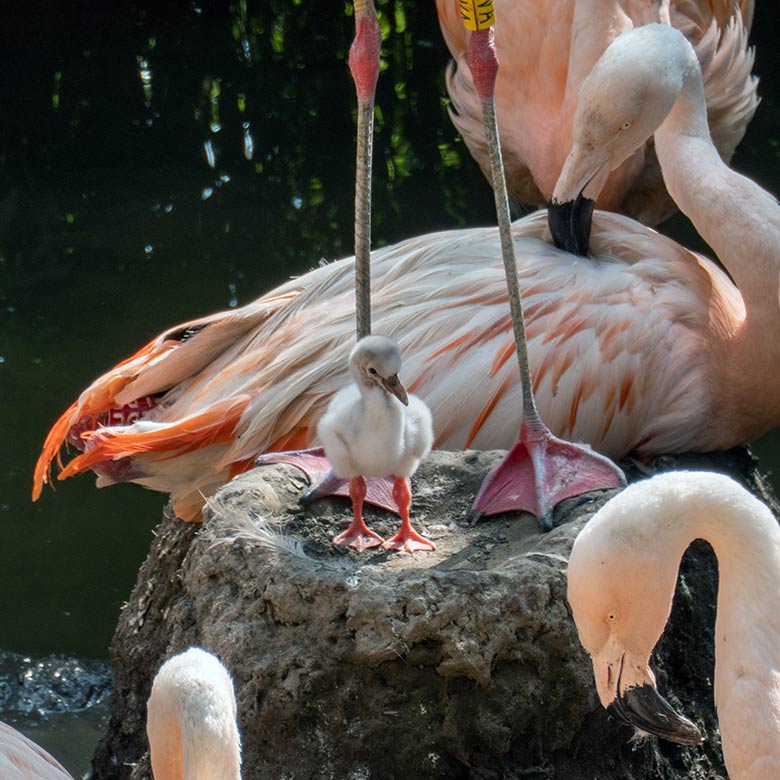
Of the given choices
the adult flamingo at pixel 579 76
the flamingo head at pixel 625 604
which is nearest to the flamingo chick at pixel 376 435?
the flamingo head at pixel 625 604

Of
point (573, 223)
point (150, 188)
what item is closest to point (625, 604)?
point (573, 223)

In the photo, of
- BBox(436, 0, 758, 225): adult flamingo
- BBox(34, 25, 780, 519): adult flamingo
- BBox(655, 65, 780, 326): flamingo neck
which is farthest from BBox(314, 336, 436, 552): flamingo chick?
BBox(436, 0, 758, 225): adult flamingo

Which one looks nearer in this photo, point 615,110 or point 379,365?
point 379,365

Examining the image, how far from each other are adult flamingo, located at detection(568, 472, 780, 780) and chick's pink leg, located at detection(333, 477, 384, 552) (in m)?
0.90

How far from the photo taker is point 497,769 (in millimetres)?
2770

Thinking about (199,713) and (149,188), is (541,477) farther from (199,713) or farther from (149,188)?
(149,188)

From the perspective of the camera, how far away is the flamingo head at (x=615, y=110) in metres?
3.67

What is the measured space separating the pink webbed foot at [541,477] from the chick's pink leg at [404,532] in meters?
0.19

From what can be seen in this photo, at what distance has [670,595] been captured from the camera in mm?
2244

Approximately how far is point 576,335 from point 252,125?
193 inches

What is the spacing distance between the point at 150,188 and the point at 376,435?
4.70 meters

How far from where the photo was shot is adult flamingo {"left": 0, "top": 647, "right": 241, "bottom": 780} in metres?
2.05

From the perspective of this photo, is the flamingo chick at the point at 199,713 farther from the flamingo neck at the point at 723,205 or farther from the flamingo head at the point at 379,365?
the flamingo neck at the point at 723,205

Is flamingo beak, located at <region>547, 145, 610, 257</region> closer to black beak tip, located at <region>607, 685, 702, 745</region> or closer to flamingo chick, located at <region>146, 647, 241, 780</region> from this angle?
black beak tip, located at <region>607, 685, 702, 745</region>
